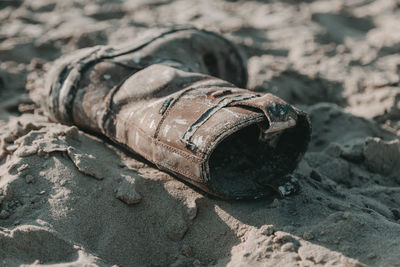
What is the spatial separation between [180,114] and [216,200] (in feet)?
1.36

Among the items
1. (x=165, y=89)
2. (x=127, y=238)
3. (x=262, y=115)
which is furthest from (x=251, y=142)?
(x=127, y=238)

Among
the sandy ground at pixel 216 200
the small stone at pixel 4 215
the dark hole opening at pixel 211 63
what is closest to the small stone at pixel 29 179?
the sandy ground at pixel 216 200

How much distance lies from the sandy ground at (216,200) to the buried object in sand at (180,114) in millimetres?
130

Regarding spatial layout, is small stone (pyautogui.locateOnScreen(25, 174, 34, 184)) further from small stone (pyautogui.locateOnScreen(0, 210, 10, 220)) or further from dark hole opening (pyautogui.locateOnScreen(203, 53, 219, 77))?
dark hole opening (pyautogui.locateOnScreen(203, 53, 219, 77))

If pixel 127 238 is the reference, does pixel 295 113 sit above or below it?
above

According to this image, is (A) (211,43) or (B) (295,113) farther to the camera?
(A) (211,43)

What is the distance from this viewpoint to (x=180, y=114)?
6.78 ft

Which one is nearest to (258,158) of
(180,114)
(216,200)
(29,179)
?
(216,200)

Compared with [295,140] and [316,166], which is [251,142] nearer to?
[295,140]

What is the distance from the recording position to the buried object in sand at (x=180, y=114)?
194 cm

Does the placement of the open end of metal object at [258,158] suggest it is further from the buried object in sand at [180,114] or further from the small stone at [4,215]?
the small stone at [4,215]

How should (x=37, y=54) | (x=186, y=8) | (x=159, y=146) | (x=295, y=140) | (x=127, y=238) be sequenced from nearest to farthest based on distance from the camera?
(x=127, y=238)
(x=159, y=146)
(x=295, y=140)
(x=37, y=54)
(x=186, y=8)

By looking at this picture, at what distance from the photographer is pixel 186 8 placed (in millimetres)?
4930

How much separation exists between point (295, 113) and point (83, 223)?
1006 millimetres
